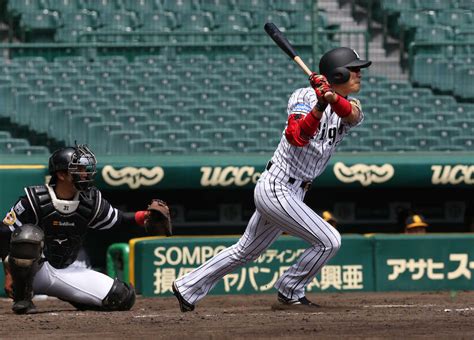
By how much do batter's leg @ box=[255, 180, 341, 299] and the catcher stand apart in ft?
2.07

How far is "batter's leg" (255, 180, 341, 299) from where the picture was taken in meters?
6.50

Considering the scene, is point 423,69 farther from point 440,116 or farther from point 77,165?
point 77,165

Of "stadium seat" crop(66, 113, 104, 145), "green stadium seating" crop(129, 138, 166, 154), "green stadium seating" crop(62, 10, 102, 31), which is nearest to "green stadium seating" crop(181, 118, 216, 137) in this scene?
"green stadium seating" crop(129, 138, 166, 154)

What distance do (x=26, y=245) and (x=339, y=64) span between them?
2.07m

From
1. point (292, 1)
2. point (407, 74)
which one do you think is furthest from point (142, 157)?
point (292, 1)

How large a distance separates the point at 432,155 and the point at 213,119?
2766 millimetres

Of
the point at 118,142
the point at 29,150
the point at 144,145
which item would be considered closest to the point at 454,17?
the point at 144,145

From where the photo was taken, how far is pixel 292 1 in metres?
15.7

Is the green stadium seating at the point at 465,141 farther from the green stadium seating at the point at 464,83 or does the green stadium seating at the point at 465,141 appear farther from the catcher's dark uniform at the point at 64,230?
the catcher's dark uniform at the point at 64,230

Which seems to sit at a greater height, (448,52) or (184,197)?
(448,52)

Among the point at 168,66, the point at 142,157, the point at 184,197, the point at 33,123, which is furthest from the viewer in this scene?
the point at 168,66

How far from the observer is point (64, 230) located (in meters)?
6.89

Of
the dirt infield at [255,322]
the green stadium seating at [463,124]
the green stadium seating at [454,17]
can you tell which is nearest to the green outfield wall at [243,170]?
the green stadium seating at [463,124]

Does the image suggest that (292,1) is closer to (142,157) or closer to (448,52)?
(448,52)
